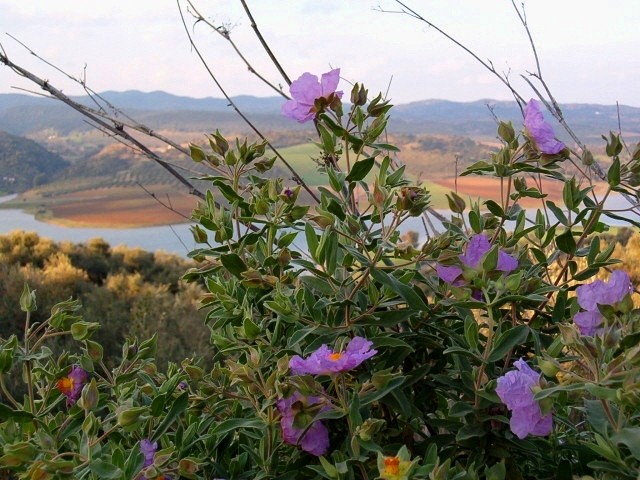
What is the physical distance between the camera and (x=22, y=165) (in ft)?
52.0

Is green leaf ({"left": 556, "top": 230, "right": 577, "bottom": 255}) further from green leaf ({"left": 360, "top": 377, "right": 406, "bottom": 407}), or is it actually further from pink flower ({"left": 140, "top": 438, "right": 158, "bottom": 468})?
pink flower ({"left": 140, "top": 438, "right": 158, "bottom": 468})

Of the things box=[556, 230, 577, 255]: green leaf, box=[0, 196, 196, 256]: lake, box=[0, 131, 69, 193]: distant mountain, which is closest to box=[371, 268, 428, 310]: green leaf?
box=[556, 230, 577, 255]: green leaf

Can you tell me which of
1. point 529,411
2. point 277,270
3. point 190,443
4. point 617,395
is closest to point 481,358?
point 529,411

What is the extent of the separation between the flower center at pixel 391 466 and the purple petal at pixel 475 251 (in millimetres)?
280

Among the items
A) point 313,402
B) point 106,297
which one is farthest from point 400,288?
point 106,297

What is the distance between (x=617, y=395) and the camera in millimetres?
584

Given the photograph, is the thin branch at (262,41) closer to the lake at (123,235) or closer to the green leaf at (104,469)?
the green leaf at (104,469)

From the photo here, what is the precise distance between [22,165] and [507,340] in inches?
668

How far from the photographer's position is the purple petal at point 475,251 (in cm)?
82

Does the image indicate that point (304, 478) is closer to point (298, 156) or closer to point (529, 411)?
point (529, 411)

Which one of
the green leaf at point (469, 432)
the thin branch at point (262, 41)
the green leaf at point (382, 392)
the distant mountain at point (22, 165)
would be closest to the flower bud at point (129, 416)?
the green leaf at point (382, 392)

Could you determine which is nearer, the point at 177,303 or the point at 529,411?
the point at 529,411

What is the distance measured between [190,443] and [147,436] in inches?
3.1

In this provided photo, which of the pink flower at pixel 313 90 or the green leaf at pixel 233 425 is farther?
the pink flower at pixel 313 90
